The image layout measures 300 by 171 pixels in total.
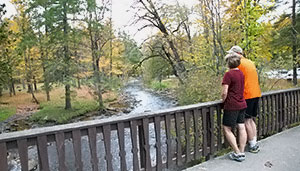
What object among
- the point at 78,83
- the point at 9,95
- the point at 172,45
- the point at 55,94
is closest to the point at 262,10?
the point at 172,45

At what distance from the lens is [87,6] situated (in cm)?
1212

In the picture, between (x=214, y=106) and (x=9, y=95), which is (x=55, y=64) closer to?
(x=9, y=95)

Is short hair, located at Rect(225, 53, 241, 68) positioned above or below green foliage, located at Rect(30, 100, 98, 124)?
above

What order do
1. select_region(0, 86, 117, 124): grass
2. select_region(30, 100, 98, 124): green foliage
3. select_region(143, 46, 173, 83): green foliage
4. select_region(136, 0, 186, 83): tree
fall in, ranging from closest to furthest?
select_region(136, 0, 186, 83): tree
select_region(30, 100, 98, 124): green foliage
select_region(0, 86, 117, 124): grass
select_region(143, 46, 173, 83): green foliage

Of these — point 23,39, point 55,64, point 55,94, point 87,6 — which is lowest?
point 55,94

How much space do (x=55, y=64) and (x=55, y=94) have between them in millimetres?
7786

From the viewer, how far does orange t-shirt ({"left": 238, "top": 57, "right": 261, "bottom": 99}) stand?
2.57 m

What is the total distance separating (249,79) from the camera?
260 centimetres

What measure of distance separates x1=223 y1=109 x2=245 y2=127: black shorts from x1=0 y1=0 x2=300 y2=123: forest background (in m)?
2.54

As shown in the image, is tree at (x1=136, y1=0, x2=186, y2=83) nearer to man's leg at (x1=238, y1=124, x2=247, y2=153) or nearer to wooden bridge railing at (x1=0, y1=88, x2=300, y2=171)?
wooden bridge railing at (x1=0, y1=88, x2=300, y2=171)

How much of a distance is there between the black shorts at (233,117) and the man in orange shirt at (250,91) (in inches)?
9.0

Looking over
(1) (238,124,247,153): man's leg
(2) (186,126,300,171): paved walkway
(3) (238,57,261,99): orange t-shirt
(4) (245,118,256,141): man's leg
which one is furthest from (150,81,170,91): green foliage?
(1) (238,124,247,153): man's leg

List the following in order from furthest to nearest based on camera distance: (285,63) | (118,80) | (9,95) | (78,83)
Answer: (9,95), (118,80), (78,83), (285,63)

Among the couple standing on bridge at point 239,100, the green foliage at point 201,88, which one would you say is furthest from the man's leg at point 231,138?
the green foliage at point 201,88
